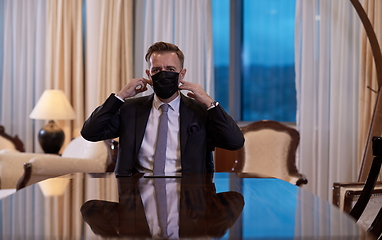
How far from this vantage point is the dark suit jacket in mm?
Result: 2213

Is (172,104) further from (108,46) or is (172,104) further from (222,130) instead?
(108,46)

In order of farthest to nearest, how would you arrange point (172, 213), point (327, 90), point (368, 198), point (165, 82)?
point (327, 90) → point (165, 82) → point (368, 198) → point (172, 213)

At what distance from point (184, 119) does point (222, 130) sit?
21 cm

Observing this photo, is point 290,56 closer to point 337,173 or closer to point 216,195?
point 337,173

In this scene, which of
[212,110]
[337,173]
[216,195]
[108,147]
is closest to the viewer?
[216,195]

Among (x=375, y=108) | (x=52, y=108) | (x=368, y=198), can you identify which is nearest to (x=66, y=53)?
(x=52, y=108)

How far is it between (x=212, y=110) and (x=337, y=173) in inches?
95.2

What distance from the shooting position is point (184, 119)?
2.29 metres

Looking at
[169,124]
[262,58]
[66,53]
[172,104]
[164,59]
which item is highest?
[66,53]

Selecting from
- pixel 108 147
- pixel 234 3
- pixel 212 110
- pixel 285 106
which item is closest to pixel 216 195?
pixel 212 110

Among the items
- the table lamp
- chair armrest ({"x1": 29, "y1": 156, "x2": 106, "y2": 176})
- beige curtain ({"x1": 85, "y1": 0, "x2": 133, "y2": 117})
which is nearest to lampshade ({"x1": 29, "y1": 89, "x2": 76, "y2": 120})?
the table lamp

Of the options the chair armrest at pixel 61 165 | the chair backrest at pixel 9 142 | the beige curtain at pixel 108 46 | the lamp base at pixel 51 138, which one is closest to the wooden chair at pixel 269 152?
the chair armrest at pixel 61 165

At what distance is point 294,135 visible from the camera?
3.75m

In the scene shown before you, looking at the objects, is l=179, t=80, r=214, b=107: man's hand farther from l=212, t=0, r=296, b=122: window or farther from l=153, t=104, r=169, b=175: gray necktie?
l=212, t=0, r=296, b=122: window
